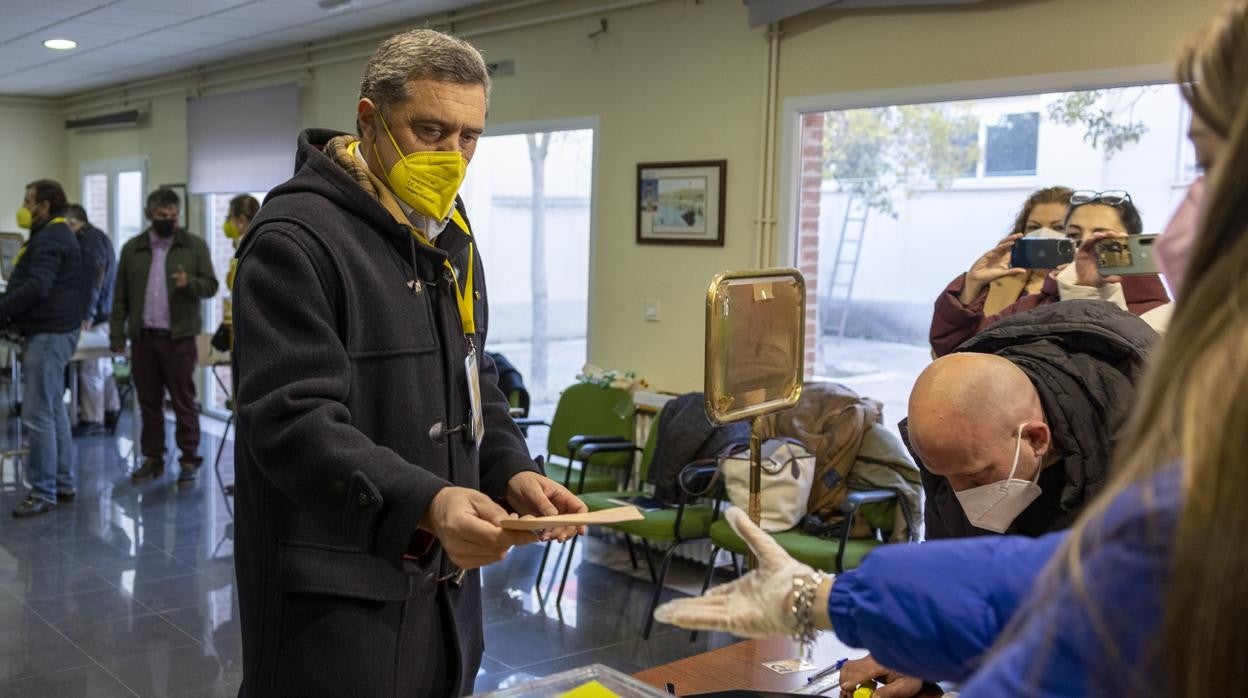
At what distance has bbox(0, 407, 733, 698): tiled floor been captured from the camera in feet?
13.4

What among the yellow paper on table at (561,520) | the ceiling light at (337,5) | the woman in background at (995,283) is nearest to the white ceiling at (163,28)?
the ceiling light at (337,5)

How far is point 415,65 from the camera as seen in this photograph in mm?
1729

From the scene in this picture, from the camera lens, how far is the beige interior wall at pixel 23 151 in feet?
39.3

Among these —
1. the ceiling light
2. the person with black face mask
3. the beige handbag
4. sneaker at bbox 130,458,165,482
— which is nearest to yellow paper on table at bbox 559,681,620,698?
the beige handbag

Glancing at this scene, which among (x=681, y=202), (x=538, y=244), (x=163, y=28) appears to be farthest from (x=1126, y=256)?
(x=163, y=28)

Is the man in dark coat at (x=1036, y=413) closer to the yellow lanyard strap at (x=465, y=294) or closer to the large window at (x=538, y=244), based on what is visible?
the yellow lanyard strap at (x=465, y=294)

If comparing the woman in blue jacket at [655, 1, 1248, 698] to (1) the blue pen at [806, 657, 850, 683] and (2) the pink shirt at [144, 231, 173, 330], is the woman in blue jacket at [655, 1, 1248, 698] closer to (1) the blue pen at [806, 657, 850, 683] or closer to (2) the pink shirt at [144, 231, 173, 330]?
(1) the blue pen at [806, 657, 850, 683]

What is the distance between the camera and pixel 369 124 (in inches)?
70.9

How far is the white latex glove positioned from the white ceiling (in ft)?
19.4

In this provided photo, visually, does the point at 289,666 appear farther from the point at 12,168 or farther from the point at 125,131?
the point at 12,168

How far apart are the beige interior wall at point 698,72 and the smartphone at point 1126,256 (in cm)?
177

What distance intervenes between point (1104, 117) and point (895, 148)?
0.91 m

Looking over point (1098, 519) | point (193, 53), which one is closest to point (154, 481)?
point (193, 53)

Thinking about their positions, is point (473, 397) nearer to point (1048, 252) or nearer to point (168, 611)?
point (1048, 252)
